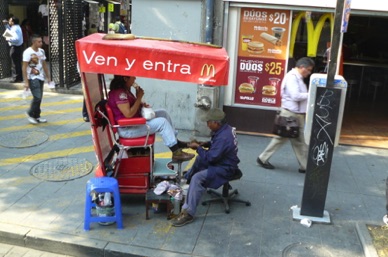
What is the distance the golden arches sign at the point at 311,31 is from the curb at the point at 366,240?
13.6 feet

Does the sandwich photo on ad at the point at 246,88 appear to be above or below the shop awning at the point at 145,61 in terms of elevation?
below

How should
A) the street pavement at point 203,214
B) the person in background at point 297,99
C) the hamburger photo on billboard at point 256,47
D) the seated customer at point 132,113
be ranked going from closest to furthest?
the street pavement at point 203,214, the seated customer at point 132,113, the person in background at point 297,99, the hamburger photo on billboard at point 256,47

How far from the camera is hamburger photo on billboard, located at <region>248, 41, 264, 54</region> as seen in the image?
332 inches

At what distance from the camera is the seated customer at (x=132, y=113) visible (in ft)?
17.6

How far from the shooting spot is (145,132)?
5.45m

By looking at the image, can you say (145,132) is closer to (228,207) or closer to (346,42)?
(228,207)

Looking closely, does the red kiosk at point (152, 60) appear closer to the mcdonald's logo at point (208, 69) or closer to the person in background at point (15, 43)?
the mcdonald's logo at point (208, 69)

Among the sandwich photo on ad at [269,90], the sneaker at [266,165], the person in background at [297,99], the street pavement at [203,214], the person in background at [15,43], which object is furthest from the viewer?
the person in background at [15,43]

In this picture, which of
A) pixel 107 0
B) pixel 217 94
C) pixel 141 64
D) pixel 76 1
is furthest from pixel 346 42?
pixel 141 64

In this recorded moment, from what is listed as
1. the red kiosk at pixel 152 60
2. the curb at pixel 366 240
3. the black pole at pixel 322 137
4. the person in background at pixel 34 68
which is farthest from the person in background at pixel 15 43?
the curb at pixel 366 240

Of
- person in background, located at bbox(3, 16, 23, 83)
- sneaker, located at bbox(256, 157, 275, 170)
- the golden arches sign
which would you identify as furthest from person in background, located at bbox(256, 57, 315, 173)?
person in background, located at bbox(3, 16, 23, 83)

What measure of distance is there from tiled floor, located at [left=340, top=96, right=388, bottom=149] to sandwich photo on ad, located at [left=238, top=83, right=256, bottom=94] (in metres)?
2.08

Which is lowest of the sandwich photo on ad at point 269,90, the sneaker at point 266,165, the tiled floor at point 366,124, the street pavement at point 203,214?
the street pavement at point 203,214

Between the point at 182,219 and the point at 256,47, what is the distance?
442cm
